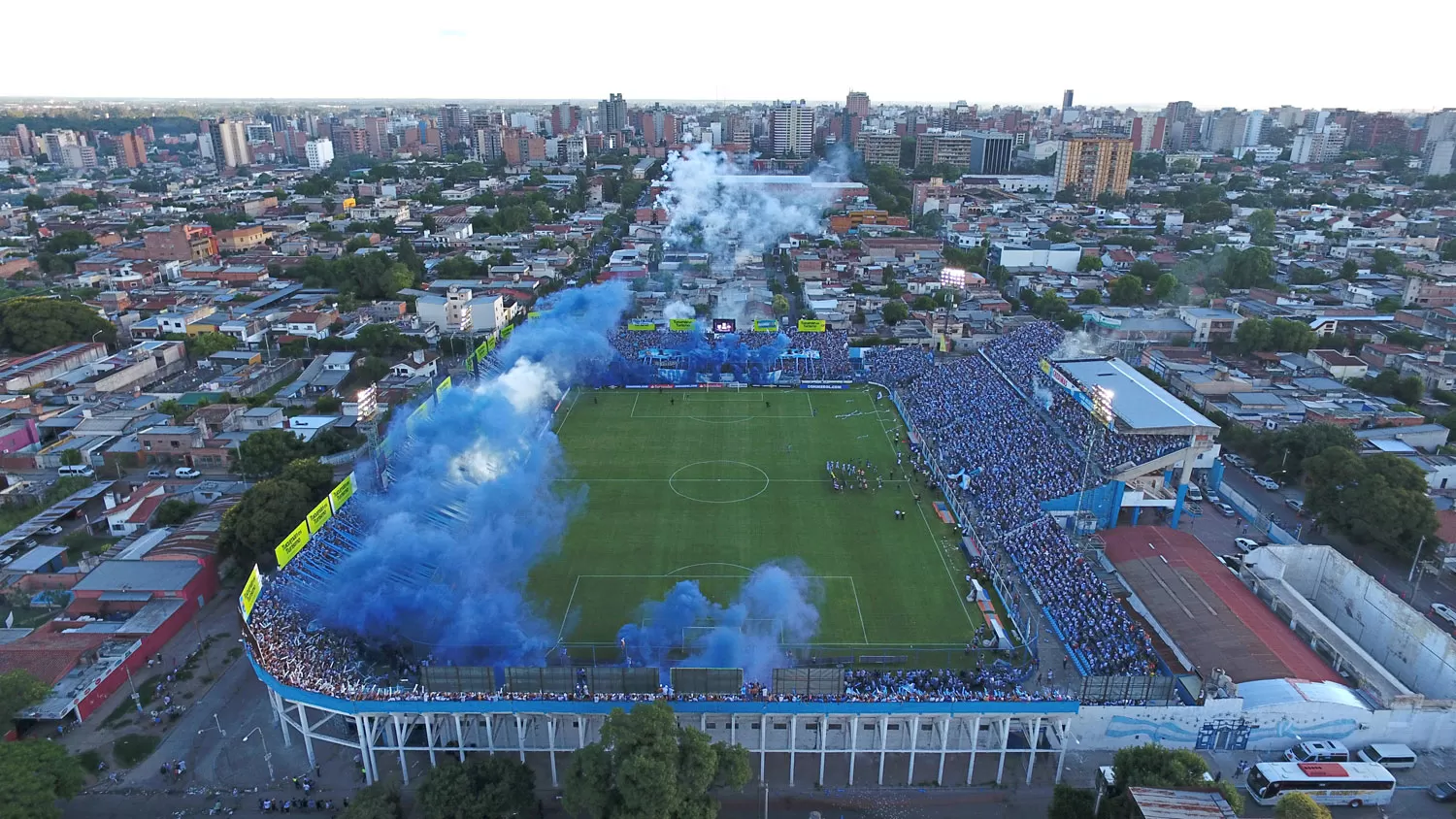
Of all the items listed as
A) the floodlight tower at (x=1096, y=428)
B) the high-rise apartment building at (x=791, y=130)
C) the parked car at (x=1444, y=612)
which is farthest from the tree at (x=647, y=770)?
the high-rise apartment building at (x=791, y=130)

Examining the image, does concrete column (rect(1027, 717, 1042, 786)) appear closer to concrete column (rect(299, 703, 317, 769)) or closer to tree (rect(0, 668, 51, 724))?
concrete column (rect(299, 703, 317, 769))

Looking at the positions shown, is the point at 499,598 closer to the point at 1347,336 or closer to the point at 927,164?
the point at 1347,336

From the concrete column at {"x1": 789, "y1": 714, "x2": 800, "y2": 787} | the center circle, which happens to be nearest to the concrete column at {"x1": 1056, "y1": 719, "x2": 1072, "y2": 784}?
the concrete column at {"x1": 789, "y1": 714, "x2": 800, "y2": 787}

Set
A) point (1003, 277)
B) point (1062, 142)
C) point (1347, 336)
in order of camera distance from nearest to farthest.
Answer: point (1347, 336) < point (1003, 277) < point (1062, 142)

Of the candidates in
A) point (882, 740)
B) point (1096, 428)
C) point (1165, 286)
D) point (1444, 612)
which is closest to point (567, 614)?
point (882, 740)

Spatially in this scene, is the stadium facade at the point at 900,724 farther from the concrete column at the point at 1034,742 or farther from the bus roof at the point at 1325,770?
the bus roof at the point at 1325,770

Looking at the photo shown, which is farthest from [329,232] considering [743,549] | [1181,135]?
[1181,135]
